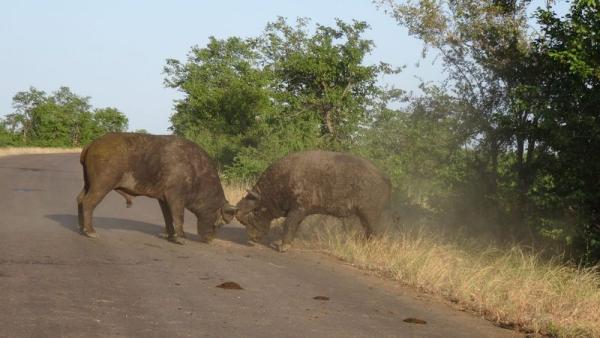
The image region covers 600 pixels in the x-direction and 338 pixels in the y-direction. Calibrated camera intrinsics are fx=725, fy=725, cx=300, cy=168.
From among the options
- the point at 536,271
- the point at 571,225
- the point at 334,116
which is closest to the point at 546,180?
the point at 571,225

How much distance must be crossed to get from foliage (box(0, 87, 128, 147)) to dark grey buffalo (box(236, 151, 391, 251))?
6944 centimetres

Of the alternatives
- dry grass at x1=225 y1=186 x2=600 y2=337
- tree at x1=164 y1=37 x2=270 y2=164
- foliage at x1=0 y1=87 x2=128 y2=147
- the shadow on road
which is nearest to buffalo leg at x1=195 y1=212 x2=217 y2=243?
the shadow on road

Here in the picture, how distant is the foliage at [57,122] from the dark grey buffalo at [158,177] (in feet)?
227

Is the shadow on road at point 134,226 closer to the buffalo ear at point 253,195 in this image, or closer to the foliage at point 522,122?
the buffalo ear at point 253,195

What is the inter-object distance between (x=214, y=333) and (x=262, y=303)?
5.22ft

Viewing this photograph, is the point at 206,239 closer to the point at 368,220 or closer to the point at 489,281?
the point at 368,220

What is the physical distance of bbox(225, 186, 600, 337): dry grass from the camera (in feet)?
26.0

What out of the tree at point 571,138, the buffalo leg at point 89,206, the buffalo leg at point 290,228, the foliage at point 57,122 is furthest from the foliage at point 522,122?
the foliage at point 57,122

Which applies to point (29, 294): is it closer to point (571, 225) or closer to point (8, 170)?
point (571, 225)

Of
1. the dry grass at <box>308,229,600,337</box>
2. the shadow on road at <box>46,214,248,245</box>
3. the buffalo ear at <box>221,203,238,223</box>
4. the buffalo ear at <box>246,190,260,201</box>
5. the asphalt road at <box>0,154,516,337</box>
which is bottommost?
the asphalt road at <box>0,154,516,337</box>

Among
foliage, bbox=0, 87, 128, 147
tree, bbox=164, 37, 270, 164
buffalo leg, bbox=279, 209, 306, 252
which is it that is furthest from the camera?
foliage, bbox=0, 87, 128, 147

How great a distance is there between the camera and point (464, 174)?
1723 centimetres

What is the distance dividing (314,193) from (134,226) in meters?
4.16

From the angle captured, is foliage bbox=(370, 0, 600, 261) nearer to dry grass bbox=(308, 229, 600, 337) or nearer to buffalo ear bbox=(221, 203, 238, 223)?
dry grass bbox=(308, 229, 600, 337)
